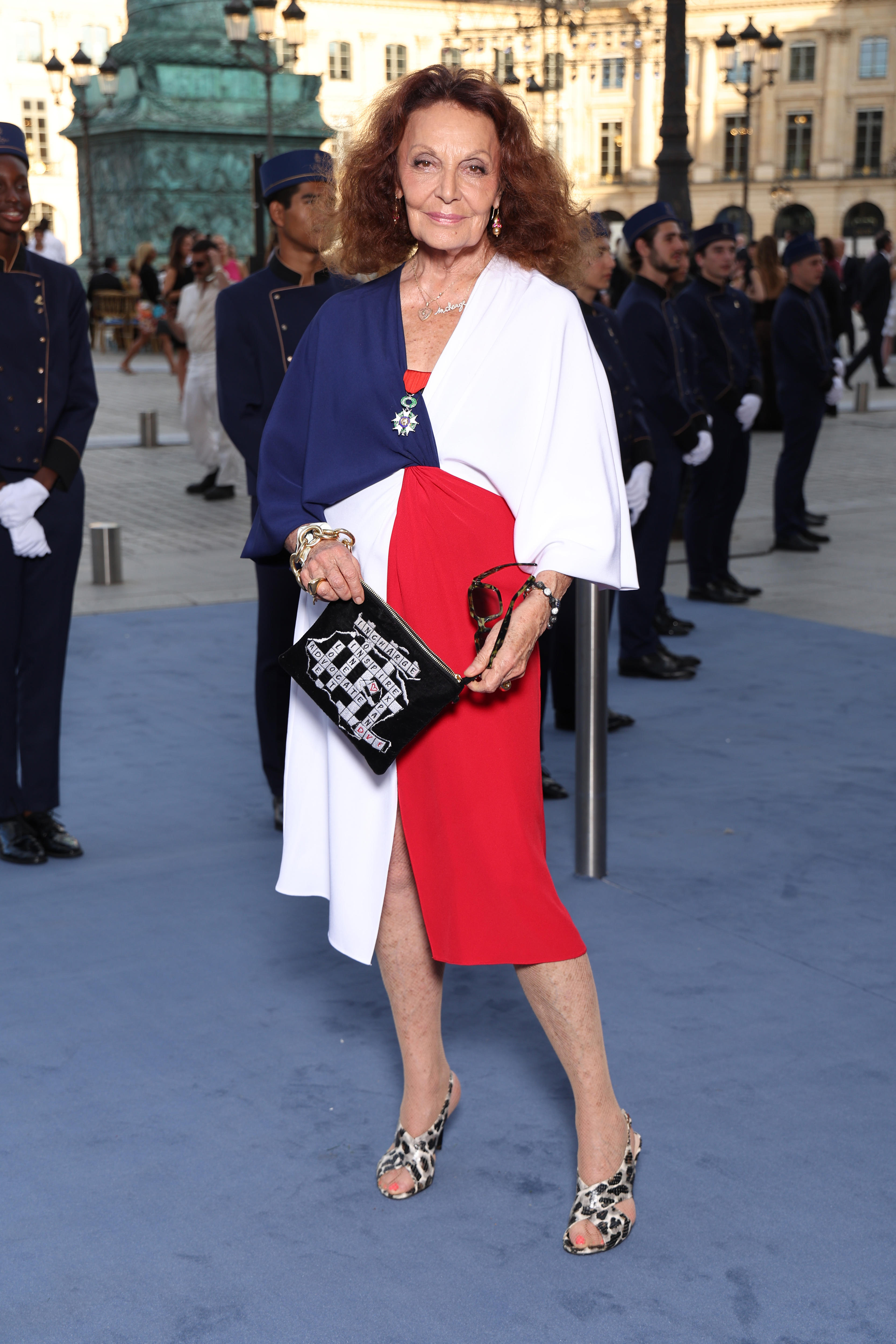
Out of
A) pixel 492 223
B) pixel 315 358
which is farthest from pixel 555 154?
pixel 315 358

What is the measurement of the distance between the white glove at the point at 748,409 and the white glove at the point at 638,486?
1.97 m

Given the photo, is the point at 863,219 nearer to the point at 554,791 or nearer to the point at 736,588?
the point at 736,588

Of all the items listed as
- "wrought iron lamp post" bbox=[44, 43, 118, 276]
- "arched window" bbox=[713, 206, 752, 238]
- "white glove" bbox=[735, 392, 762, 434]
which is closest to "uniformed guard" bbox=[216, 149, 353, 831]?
"white glove" bbox=[735, 392, 762, 434]

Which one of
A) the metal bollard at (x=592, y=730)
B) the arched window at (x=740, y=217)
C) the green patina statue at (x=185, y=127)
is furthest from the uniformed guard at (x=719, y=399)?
the arched window at (x=740, y=217)

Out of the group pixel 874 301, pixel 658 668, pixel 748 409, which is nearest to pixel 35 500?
pixel 658 668

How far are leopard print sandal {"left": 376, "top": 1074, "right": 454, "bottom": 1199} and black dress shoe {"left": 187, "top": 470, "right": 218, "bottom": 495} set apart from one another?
1012cm

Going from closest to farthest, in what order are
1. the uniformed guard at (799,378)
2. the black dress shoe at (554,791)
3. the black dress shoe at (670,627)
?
the black dress shoe at (554,791)
the black dress shoe at (670,627)
the uniformed guard at (799,378)

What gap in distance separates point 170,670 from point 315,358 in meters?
4.42

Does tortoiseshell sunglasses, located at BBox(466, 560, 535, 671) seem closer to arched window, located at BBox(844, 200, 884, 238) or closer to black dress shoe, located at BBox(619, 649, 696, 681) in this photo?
black dress shoe, located at BBox(619, 649, 696, 681)

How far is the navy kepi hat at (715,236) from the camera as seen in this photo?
26.2ft

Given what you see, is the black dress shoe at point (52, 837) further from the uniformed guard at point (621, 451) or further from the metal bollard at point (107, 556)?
the metal bollard at point (107, 556)

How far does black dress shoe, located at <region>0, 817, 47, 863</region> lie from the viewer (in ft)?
14.9

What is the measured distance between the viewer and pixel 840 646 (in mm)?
7277

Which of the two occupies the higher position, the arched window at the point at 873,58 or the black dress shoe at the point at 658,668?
the arched window at the point at 873,58
